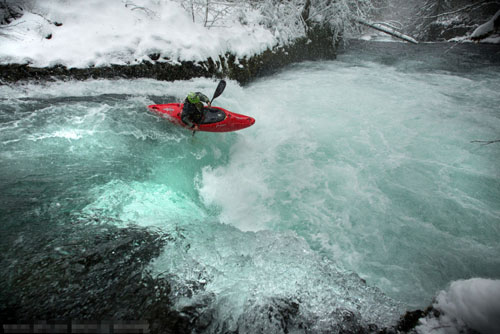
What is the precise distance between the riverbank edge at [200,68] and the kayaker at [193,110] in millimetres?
2606

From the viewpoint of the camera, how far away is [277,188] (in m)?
4.10

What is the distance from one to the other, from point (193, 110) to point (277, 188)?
6.55 feet

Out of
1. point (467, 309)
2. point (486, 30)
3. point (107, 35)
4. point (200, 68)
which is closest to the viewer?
point (467, 309)

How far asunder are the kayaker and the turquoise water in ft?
1.33

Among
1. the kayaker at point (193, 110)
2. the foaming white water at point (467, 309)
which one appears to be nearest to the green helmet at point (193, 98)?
the kayaker at point (193, 110)

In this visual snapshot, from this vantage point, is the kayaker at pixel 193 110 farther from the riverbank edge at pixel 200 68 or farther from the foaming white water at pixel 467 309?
the foaming white water at pixel 467 309

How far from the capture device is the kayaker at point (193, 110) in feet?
13.7

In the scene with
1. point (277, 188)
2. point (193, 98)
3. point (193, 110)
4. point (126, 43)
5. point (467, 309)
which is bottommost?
point (277, 188)

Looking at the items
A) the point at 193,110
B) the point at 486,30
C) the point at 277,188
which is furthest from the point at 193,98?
the point at 486,30

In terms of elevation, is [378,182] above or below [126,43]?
below

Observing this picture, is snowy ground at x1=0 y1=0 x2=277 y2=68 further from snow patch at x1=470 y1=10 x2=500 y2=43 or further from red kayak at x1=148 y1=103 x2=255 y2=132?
snow patch at x1=470 y1=10 x2=500 y2=43

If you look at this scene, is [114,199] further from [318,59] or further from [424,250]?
[318,59]

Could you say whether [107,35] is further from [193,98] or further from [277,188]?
[277,188]

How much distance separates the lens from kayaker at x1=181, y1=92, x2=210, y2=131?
4180 mm
